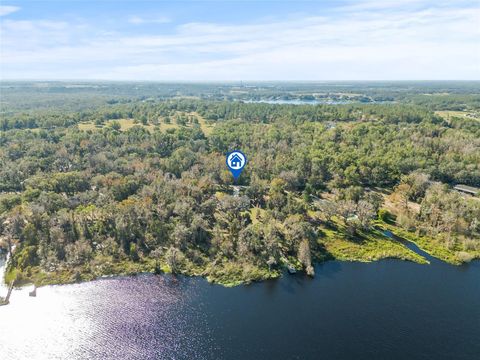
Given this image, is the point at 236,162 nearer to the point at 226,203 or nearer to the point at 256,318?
the point at 226,203

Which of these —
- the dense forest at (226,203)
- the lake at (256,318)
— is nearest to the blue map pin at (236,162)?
the dense forest at (226,203)

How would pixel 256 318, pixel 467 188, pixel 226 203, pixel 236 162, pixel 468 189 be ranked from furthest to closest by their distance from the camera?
pixel 236 162, pixel 467 188, pixel 468 189, pixel 226 203, pixel 256 318

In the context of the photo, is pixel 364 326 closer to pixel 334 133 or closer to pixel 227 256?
pixel 227 256

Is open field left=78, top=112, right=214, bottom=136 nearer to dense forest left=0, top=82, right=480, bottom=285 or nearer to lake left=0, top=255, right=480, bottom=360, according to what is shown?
dense forest left=0, top=82, right=480, bottom=285

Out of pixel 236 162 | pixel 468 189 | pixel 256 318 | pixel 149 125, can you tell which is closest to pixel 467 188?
pixel 468 189

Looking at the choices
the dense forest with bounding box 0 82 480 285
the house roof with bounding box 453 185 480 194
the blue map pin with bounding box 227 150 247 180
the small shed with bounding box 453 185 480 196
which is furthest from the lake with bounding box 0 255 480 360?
the blue map pin with bounding box 227 150 247 180

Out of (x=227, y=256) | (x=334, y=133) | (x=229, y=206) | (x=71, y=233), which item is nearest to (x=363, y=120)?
(x=334, y=133)

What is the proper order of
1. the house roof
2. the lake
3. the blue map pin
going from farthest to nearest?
the blue map pin < the house roof < the lake
